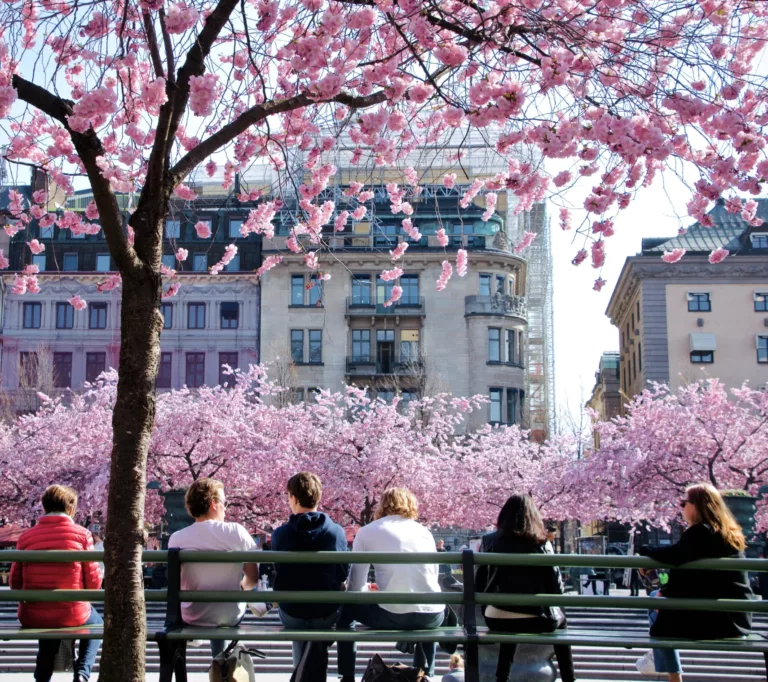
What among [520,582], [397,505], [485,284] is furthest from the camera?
[485,284]

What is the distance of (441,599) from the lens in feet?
22.4

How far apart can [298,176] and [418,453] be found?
84.8ft

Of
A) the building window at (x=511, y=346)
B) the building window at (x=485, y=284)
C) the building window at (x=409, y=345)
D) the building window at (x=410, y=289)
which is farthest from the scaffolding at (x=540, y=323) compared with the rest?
the building window at (x=409, y=345)

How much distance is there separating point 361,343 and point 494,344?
721 cm

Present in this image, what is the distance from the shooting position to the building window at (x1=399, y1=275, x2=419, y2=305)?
60.3m

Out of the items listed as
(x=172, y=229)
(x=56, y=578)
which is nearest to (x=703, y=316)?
(x=172, y=229)

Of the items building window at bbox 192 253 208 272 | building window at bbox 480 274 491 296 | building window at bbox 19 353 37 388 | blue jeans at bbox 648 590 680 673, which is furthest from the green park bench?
building window at bbox 480 274 491 296

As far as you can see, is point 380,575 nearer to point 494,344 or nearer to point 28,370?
point 494,344

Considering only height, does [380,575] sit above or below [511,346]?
below

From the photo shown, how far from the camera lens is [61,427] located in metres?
36.8

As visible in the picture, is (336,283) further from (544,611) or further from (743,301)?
(544,611)

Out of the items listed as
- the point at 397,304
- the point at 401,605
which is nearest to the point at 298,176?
the point at 401,605

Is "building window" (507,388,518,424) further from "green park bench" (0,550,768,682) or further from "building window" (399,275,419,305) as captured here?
"green park bench" (0,550,768,682)

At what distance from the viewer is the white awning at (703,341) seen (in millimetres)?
56656
